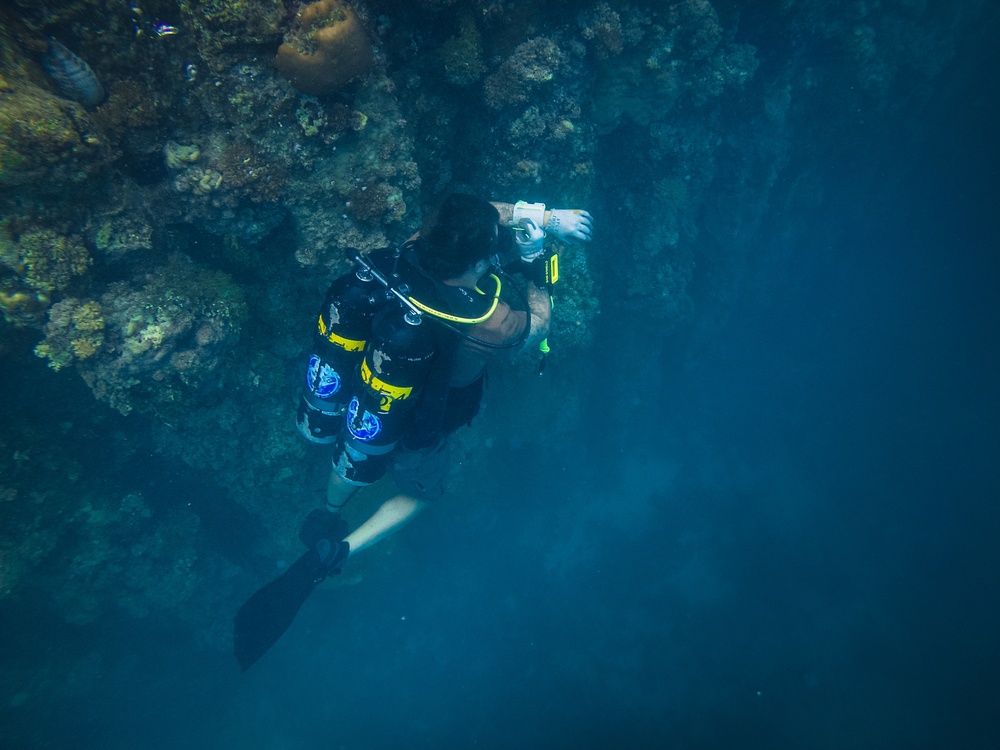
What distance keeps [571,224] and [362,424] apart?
8.45ft

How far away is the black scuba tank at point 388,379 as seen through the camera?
3.29 meters

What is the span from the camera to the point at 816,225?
14.3 metres

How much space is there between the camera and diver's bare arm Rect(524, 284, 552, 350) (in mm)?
3965

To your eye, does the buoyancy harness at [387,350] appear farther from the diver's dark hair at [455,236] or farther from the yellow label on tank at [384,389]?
the diver's dark hair at [455,236]

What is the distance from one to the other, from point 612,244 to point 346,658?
35.9 feet

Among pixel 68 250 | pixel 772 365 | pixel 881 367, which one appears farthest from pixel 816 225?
pixel 68 250

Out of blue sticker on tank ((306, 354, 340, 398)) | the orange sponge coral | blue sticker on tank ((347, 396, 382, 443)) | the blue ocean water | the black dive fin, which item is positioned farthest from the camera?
the blue ocean water

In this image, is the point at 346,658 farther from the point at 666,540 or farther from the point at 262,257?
the point at 262,257

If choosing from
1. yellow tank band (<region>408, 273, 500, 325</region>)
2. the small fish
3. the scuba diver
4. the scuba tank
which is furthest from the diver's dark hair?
the small fish

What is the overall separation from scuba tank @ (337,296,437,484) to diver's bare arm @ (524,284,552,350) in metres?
0.97

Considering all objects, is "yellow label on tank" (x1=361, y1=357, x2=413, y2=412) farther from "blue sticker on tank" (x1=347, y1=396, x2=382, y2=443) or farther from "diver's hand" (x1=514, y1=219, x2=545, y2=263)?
"diver's hand" (x1=514, y1=219, x2=545, y2=263)

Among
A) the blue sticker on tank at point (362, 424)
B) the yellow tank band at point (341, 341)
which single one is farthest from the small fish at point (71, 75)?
the blue sticker on tank at point (362, 424)

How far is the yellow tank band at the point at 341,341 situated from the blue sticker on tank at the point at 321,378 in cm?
32

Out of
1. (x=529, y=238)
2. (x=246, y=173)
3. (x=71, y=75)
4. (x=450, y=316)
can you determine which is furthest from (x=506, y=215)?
(x=71, y=75)
